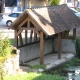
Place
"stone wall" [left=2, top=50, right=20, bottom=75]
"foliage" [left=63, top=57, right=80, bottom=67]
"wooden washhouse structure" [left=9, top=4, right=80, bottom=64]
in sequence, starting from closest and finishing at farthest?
"stone wall" [left=2, top=50, right=20, bottom=75], "wooden washhouse structure" [left=9, top=4, right=80, bottom=64], "foliage" [left=63, top=57, right=80, bottom=67]

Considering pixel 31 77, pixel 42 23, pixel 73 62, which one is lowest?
pixel 73 62

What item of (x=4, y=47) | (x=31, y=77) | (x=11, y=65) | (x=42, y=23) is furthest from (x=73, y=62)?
(x=4, y=47)

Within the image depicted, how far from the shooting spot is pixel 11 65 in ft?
54.1

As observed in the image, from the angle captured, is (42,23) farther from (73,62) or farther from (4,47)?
(4,47)

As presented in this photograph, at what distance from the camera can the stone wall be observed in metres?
15.8

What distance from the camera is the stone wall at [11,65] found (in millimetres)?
15844

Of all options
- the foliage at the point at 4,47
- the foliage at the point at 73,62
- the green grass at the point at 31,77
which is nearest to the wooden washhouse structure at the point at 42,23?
the foliage at the point at 73,62

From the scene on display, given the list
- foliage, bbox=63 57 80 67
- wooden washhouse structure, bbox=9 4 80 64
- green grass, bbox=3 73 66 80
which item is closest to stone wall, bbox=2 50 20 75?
green grass, bbox=3 73 66 80

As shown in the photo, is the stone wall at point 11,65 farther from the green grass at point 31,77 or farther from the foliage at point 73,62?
the foliage at point 73,62

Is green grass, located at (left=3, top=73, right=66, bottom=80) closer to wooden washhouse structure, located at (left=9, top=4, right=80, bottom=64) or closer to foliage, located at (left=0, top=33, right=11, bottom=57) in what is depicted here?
foliage, located at (left=0, top=33, right=11, bottom=57)

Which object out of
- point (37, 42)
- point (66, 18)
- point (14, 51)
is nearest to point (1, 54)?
point (14, 51)

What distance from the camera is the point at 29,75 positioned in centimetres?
1675

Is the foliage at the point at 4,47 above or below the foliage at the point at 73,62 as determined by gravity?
above

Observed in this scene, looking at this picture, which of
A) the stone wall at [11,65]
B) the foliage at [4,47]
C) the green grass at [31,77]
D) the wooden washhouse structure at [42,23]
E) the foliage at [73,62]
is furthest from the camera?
the foliage at [73,62]
